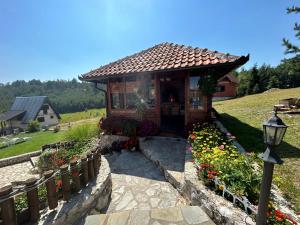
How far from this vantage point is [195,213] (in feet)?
10.2

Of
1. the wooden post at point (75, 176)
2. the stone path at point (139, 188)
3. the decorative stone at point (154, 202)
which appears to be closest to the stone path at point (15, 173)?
the stone path at point (139, 188)

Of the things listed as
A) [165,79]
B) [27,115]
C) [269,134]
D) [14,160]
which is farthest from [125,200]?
[27,115]

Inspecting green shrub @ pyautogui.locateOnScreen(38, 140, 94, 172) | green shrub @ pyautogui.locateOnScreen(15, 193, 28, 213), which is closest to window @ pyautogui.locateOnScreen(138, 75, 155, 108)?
green shrub @ pyautogui.locateOnScreen(38, 140, 94, 172)

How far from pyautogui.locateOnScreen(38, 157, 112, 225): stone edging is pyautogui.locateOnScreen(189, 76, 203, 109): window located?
465cm

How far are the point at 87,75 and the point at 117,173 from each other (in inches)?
222

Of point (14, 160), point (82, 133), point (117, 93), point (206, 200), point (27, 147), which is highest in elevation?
point (117, 93)

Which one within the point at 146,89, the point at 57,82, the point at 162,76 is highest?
the point at 57,82

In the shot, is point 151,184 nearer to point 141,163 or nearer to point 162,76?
point 141,163

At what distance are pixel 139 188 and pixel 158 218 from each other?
5.00 ft

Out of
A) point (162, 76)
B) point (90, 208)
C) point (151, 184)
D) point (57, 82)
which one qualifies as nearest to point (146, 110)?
point (162, 76)

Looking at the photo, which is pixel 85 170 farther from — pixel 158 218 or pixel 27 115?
pixel 27 115

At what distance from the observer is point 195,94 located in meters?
7.41

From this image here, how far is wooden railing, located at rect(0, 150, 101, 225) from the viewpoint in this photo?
2357mm

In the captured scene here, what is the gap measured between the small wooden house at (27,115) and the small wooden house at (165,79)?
40.2 m
